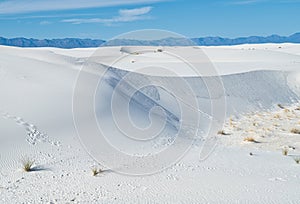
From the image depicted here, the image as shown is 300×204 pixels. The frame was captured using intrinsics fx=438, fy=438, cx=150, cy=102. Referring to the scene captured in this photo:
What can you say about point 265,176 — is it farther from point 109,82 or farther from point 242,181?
point 109,82

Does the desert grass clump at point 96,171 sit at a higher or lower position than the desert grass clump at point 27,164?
lower

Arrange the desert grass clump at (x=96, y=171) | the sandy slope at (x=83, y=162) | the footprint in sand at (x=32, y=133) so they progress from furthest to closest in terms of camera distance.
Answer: the footprint in sand at (x=32, y=133), the desert grass clump at (x=96, y=171), the sandy slope at (x=83, y=162)

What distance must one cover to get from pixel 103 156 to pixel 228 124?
7795 millimetres

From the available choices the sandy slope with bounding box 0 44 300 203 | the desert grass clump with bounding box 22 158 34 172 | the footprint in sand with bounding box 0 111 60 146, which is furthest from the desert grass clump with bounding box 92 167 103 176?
the footprint in sand with bounding box 0 111 60 146

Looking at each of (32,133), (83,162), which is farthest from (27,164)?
(32,133)

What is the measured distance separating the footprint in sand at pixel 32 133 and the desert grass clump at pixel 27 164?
91 cm

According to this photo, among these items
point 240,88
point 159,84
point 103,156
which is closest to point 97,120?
point 103,156

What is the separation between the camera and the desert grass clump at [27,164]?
7.19 metres

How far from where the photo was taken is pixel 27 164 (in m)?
7.20

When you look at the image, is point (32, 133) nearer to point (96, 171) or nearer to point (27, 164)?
point (27, 164)

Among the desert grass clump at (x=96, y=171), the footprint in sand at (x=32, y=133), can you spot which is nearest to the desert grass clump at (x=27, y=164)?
the footprint in sand at (x=32, y=133)

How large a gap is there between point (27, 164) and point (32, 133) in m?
1.82

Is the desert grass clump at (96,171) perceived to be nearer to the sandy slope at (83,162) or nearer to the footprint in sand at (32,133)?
the sandy slope at (83,162)

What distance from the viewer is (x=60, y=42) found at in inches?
6009
